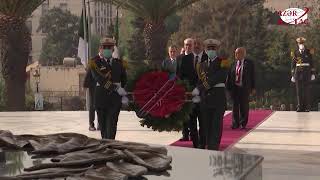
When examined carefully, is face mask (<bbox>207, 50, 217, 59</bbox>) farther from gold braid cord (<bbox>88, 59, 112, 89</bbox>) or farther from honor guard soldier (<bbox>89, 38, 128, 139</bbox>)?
gold braid cord (<bbox>88, 59, 112, 89</bbox>)

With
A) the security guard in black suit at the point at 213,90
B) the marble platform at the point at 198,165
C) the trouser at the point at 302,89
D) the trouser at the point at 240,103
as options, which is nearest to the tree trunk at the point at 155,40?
→ the trouser at the point at 302,89

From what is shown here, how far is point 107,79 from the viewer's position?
299 inches

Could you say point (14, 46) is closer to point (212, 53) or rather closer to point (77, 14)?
point (212, 53)

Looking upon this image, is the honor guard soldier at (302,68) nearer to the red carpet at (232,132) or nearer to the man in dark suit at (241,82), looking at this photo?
the red carpet at (232,132)

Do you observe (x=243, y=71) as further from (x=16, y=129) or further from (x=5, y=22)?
(x=5, y=22)

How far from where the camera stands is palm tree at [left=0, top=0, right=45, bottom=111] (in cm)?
2056

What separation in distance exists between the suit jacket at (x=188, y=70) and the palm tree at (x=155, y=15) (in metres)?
14.3

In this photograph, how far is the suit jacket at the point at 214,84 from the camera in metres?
7.29

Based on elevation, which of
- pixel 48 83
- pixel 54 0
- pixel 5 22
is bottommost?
pixel 48 83

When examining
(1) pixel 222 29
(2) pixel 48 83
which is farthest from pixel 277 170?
(2) pixel 48 83

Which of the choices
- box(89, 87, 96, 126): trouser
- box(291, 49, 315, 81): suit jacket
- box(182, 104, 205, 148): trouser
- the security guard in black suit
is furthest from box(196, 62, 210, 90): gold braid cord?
box(291, 49, 315, 81): suit jacket

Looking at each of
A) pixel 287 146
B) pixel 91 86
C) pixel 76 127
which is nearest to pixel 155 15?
pixel 76 127

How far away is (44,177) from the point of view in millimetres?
3041

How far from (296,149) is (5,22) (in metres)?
13.9
